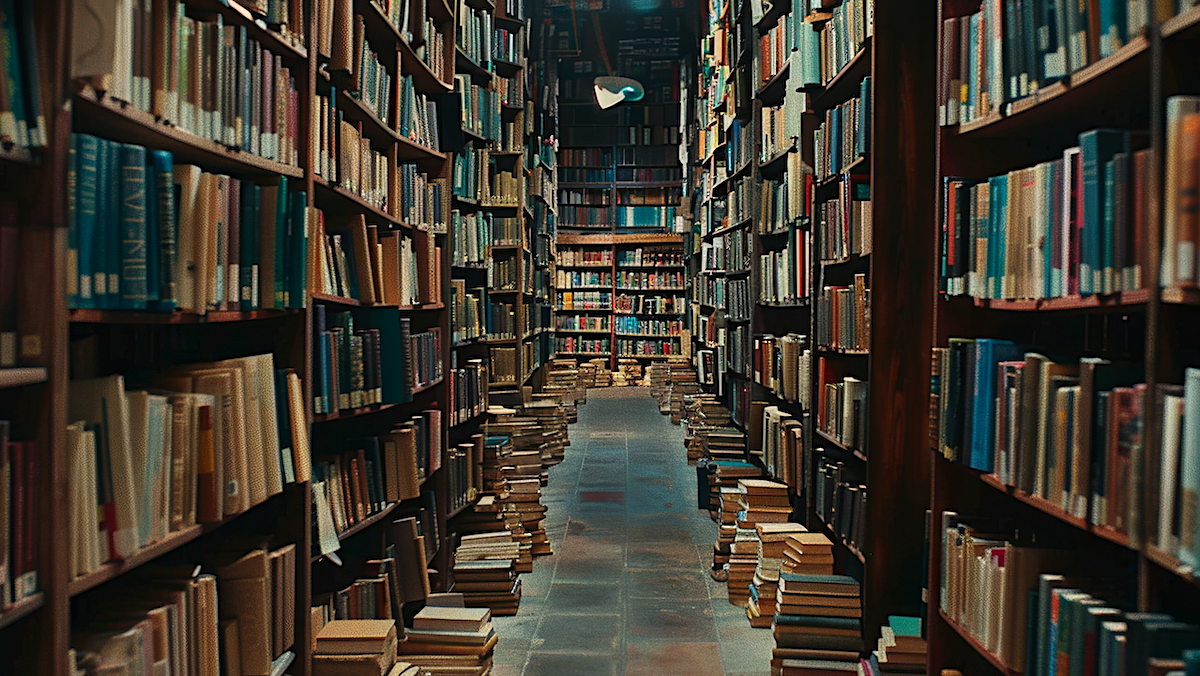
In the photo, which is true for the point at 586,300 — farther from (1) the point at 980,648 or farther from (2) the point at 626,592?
(1) the point at 980,648

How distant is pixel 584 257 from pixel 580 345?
57.5 inches

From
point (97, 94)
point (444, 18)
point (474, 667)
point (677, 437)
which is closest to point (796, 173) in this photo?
point (444, 18)

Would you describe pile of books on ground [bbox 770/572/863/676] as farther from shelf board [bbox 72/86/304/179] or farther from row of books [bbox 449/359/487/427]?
shelf board [bbox 72/86/304/179]

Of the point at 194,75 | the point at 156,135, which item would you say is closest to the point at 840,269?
the point at 194,75

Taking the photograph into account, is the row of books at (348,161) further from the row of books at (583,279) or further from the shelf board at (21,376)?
the row of books at (583,279)

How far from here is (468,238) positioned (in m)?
6.00

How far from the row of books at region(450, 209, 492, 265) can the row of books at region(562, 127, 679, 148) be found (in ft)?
32.1

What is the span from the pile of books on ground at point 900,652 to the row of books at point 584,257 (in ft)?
41.4

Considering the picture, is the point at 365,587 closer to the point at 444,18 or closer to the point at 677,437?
the point at 444,18

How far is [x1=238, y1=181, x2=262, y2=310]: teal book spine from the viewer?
232cm

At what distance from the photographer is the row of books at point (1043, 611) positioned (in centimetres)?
153

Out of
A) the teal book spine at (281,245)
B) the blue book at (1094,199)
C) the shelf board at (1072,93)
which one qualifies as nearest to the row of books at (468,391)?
the teal book spine at (281,245)

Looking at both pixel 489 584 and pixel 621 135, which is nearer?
pixel 489 584

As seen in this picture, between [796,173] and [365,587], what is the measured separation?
9.50 ft
